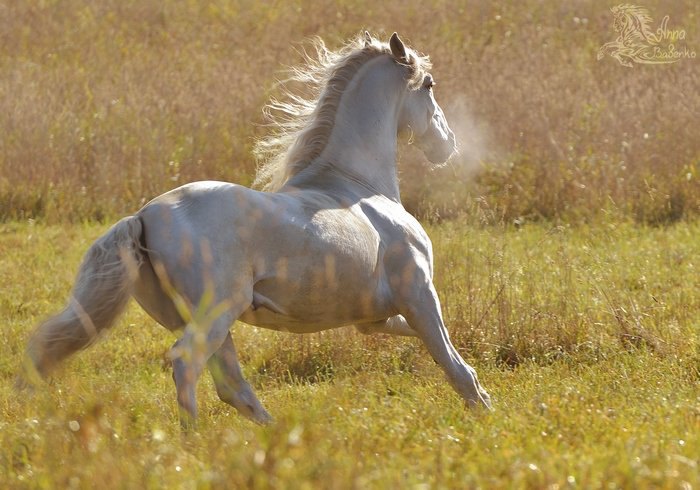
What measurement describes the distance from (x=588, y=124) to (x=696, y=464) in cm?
805

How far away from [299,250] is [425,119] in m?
1.77

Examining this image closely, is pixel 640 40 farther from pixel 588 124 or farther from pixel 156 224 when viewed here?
pixel 156 224

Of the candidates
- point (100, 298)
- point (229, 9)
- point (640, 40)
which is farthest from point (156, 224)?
point (229, 9)

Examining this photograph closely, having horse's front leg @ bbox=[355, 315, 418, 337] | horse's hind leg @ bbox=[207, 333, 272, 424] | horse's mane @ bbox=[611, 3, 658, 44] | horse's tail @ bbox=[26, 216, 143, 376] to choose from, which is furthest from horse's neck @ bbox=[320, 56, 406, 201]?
horse's mane @ bbox=[611, 3, 658, 44]

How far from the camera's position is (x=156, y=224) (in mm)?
4598

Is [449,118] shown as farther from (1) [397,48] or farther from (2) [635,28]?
(1) [397,48]

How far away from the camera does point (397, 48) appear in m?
5.99

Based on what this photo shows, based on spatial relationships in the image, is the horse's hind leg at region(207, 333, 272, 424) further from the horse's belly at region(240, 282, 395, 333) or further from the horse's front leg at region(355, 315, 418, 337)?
the horse's front leg at region(355, 315, 418, 337)

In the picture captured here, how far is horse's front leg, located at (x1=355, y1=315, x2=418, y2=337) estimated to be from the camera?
18.5ft

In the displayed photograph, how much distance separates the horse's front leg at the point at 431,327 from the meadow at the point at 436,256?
0.13m

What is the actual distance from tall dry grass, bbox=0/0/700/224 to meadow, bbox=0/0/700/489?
0.03m

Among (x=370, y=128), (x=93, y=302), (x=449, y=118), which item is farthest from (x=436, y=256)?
(x=449, y=118)

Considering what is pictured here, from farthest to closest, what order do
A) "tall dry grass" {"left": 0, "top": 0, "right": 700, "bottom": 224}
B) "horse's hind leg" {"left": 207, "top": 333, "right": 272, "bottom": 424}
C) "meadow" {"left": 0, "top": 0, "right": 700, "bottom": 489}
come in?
1. "tall dry grass" {"left": 0, "top": 0, "right": 700, "bottom": 224}
2. "horse's hind leg" {"left": 207, "top": 333, "right": 272, "bottom": 424}
3. "meadow" {"left": 0, "top": 0, "right": 700, "bottom": 489}

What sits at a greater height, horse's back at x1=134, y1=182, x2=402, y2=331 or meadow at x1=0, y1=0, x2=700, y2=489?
horse's back at x1=134, y1=182, x2=402, y2=331
